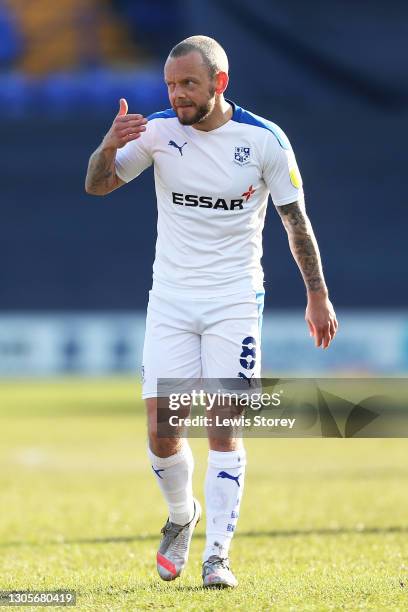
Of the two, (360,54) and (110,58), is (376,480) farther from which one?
(110,58)

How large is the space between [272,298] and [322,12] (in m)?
6.53

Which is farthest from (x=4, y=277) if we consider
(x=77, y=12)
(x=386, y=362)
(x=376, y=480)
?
(x=376, y=480)

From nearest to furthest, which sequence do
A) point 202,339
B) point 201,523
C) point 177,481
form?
1. point 202,339
2. point 177,481
3. point 201,523

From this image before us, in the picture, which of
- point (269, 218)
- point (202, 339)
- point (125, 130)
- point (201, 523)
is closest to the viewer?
point (125, 130)

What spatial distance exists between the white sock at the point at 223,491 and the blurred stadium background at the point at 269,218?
18.9 metres

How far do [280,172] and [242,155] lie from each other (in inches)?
7.6

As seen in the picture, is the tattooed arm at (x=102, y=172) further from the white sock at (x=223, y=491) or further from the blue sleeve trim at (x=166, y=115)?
the white sock at (x=223, y=491)

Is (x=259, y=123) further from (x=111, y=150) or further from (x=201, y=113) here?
(x=111, y=150)

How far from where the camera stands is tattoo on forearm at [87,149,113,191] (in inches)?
241

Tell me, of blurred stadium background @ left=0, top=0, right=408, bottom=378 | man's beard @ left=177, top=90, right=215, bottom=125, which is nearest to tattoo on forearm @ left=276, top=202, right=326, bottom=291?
man's beard @ left=177, top=90, right=215, bottom=125

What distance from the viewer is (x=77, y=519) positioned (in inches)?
380

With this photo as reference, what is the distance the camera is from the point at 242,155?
6180 mm

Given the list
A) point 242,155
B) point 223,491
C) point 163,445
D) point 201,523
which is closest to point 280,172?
point 242,155

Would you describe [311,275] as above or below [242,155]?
below
